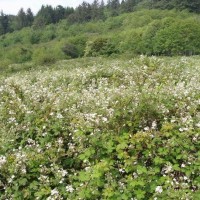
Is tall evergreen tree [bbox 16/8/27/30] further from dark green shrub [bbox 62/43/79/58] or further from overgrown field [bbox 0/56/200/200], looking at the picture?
overgrown field [bbox 0/56/200/200]

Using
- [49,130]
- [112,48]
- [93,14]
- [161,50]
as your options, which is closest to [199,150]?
[49,130]

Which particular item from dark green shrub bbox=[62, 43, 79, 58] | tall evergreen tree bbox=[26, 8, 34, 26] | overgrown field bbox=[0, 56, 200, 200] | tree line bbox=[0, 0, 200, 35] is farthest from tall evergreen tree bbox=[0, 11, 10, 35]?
overgrown field bbox=[0, 56, 200, 200]

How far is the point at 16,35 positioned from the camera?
12550 centimetres

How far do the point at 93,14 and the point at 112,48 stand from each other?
62729mm

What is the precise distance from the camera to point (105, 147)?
17.5 ft

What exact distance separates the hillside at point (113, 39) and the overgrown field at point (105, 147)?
40.1 metres

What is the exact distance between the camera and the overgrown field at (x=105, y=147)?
481 cm

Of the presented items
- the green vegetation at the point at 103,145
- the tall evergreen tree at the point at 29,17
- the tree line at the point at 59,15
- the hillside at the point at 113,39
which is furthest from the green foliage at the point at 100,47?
the green vegetation at the point at 103,145

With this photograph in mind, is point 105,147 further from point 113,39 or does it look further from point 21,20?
point 21,20

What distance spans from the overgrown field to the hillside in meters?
40.1

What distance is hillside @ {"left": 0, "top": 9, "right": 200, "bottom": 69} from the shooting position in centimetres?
7081

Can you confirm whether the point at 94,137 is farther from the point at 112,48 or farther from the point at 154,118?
the point at 112,48

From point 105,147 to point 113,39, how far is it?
85.2m

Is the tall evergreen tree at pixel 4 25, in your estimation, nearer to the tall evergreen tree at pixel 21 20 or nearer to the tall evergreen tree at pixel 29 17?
the tall evergreen tree at pixel 21 20
